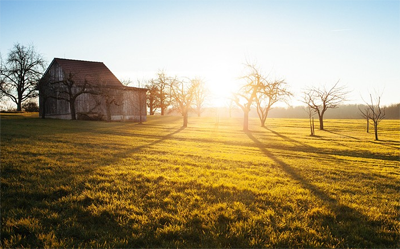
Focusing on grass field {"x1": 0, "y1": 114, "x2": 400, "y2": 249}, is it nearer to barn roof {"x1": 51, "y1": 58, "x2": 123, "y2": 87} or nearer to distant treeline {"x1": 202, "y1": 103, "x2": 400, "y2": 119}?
barn roof {"x1": 51, "y1": 58, "x2": 123, "y2": 87}

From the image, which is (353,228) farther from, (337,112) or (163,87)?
(337,112)

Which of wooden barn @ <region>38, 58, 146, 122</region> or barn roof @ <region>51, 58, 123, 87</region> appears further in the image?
barn roof @ <region>51, 58, 123, 87</region>

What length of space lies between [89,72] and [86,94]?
5.23 m

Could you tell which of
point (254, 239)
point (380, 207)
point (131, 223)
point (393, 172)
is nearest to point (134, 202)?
point (131, 223)

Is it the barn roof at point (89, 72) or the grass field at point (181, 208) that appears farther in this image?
the barn roof at point (89, 72)

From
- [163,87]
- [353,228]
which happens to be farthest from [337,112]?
[353,228]

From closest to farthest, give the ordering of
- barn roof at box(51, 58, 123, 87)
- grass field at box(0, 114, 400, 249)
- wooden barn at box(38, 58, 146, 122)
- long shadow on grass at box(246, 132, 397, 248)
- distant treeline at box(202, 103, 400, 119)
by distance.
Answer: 1. grass field at box(0, 114, 400, 249)
2. long shadow on grass at box(246, 132, 397, 248)
3. wooden barn at box(38, 58, 146, 122)
4. barn roof at box(51, 58, 123, 87)
5. distant treeline at box(202, 103, 400, 119)

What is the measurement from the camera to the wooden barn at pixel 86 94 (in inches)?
1292

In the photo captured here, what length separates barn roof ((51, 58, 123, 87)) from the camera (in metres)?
34.9

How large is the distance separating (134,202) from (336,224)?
14.0 feet

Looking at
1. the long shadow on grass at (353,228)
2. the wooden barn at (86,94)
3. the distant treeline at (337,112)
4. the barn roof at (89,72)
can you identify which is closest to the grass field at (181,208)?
the long shadow on grass at (353,228)

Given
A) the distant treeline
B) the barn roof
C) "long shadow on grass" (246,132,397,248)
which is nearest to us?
"long shadow on grass" (246,132,397,248)

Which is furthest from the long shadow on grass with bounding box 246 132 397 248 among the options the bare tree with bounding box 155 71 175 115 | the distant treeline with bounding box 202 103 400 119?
the distant treeline with bounding box 202 103 400 119

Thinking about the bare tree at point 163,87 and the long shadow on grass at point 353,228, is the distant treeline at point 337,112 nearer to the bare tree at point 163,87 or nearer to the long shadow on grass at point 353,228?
the bare tree at point 163,87
